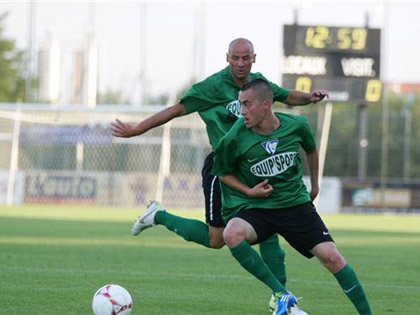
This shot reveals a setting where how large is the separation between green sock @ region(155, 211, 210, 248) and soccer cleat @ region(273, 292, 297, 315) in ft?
5.09

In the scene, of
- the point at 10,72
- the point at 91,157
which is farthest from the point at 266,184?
the point at 10,72

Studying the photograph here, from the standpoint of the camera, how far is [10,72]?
5531cm

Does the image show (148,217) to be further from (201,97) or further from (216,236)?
(201,97)

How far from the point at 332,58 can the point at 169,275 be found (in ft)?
67.1

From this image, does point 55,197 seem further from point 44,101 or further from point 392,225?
point 44,101

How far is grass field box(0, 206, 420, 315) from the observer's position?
7754 mm

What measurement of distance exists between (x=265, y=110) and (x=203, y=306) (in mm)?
1652

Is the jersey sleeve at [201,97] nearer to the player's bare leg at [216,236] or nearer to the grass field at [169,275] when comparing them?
the player's bare leg at [216,236]

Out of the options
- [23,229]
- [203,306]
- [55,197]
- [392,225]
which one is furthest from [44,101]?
[203,306]

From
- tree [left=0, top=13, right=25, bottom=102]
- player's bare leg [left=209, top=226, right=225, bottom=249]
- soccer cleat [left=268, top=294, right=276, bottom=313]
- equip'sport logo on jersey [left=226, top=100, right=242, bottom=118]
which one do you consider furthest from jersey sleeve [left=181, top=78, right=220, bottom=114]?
tree [left=0, top=13, right=25, bottom=102]

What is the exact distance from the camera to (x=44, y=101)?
48.5m

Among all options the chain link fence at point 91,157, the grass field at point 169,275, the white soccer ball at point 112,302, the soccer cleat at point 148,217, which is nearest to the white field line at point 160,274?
the grass field at point 169,275

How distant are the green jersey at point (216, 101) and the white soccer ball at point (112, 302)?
1.89 m

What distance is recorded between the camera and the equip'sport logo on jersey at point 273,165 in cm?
702
